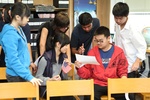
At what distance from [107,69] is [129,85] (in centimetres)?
36

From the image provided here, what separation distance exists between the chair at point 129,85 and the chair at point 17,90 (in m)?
0.68

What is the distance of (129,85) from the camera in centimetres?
228

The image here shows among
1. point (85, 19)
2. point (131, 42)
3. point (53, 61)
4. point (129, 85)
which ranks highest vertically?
point (85, 19)

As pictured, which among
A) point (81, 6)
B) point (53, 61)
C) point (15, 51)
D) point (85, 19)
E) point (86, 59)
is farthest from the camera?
point (81, 6)

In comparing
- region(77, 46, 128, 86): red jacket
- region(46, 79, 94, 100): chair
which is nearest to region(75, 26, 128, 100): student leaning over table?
region(77, 46, 128, 86): red jacket

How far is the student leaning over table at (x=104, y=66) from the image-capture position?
2559 mm

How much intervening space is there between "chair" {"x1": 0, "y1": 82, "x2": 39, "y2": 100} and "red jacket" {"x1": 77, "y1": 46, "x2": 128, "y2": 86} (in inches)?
26.2

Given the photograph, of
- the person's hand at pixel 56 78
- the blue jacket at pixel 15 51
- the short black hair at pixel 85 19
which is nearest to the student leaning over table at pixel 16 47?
the blue jacket at pixel 15 51

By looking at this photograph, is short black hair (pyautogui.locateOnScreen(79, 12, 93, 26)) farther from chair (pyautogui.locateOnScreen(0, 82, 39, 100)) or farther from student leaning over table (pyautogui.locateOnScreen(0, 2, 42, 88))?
chair (pyautogui.locateOnScreen(0, 82, 39, 100))

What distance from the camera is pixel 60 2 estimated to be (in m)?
4.13

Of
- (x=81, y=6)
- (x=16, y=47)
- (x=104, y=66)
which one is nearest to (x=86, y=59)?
(x=104, y=66)

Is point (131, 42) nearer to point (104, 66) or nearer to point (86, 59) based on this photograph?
point (104, 66)

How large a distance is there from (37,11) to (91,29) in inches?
45.9

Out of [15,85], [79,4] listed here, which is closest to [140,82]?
[15,85]
